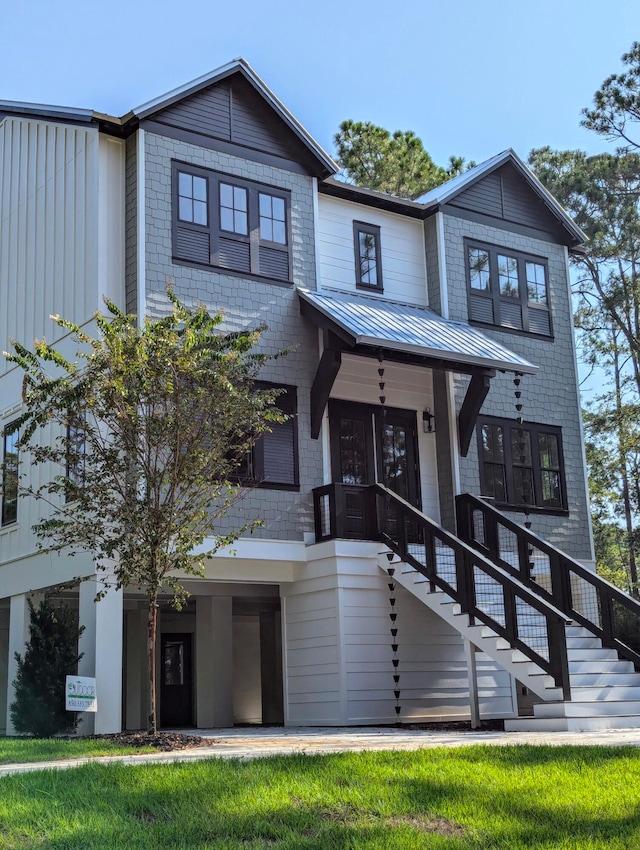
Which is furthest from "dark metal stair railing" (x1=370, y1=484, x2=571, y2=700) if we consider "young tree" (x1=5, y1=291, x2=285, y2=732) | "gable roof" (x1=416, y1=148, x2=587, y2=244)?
"gable roof" (x1=416, y1=148, x2=587, y2=244)

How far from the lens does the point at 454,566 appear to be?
53.9 feet

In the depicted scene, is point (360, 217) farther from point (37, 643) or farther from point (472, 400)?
point (37, 643)

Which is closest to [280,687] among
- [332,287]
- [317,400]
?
[317,400]

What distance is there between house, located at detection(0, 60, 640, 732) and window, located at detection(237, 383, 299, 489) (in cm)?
4

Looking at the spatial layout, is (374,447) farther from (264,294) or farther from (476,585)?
(476,585)

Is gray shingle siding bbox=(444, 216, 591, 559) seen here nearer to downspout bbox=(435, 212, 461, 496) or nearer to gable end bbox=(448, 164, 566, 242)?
downspout bbox=(435, 212, 461, 496)

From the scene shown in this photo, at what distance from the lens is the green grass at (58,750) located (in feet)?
34.0

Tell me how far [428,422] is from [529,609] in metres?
4.06

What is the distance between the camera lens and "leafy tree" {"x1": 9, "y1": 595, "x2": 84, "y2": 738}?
1477 cm

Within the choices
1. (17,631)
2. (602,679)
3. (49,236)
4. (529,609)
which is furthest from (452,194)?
(17,631)

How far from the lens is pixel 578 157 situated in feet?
107

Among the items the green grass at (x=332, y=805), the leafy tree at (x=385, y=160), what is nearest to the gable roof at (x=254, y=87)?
the green grass at (x=332, y=805)

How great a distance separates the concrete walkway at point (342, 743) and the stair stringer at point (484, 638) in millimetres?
981

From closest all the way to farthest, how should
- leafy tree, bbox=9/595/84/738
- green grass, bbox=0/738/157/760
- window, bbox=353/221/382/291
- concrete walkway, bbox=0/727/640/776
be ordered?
concrete walkway, bbox=0/727/640/776, green grass, bbox=0/738/157/760, leafy tree, bbox=9/595/84/738, window, bbox=353/221/382/291
